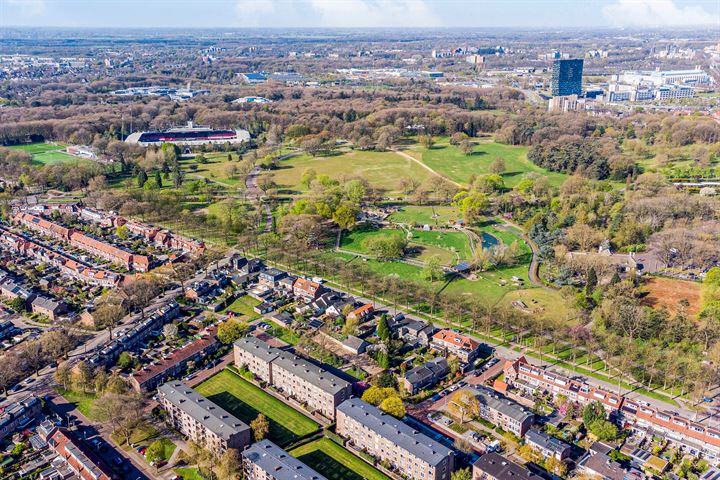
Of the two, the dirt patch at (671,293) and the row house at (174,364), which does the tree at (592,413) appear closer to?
the dirt patch at (671,293)

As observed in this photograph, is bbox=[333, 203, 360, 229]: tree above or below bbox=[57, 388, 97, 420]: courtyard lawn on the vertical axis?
above

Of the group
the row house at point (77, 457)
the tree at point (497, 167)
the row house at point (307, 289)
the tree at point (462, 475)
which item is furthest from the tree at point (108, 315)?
the tree at point (497, 167)

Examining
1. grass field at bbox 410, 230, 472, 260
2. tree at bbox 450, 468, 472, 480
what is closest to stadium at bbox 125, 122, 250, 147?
grass field at bbox 410, 230, 472, 260

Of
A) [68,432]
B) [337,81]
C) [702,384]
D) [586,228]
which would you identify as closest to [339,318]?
[68,432]

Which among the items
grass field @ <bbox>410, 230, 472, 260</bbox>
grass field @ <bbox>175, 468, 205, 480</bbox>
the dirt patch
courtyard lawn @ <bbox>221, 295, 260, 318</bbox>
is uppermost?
grass field @ <bbox>410, 230, 472, 260</bbox>

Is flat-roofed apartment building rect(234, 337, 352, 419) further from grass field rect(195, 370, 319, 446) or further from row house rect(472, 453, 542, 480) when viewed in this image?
row house rect(472, 453, 542, 480)

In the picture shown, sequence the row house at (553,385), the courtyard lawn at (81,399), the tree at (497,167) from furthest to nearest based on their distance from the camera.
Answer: the tree at (497,167) → the courtyard lawn at (81,399) → the row house at (553,385)

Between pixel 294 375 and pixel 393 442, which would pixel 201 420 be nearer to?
pixel 294 375
